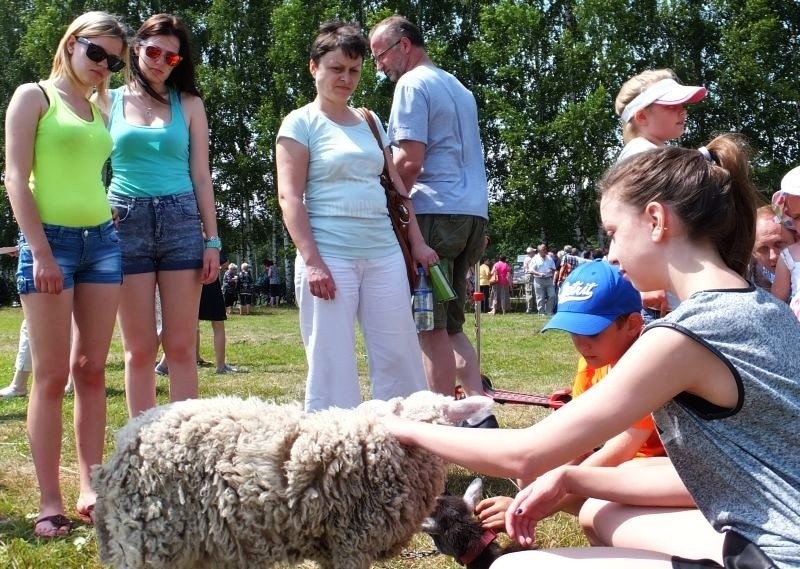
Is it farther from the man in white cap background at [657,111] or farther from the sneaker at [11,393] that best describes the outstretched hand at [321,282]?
the sneaker at [11,393]

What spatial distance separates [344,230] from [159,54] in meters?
1.07

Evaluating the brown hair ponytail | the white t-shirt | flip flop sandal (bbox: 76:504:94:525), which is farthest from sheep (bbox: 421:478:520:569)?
flip flop sandal (bbox: 76:504:94:525)

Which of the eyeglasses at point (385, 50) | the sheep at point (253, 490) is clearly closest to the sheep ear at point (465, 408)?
the sheep at point (253, 490)

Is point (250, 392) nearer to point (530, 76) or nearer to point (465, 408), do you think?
point (465, 408)

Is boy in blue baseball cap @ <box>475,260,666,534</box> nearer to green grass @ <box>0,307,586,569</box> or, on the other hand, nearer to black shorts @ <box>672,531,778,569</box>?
green grass @ <box>0,307,586,569</box>

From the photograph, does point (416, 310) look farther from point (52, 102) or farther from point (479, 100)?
point (479, 100)

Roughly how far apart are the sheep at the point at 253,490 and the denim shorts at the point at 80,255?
1.15 metres

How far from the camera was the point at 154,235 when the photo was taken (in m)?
3.28

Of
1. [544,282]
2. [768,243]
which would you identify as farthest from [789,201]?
[544,282]

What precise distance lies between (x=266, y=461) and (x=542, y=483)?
0.68 m

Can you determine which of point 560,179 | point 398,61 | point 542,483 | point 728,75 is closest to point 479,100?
point 560,179

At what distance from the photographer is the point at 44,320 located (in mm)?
2906

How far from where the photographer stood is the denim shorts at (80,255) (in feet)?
9.57

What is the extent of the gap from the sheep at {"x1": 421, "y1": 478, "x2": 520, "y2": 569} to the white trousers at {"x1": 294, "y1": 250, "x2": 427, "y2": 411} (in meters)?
0.92
